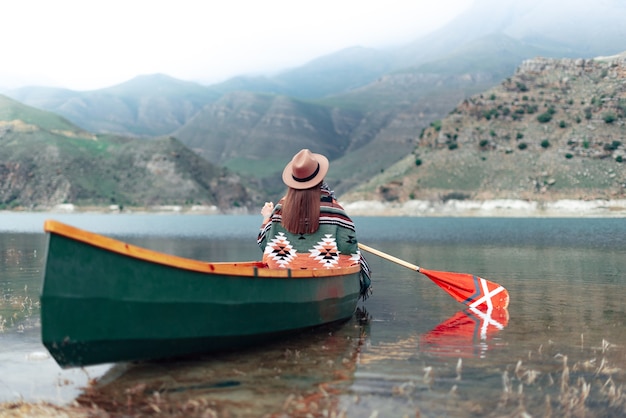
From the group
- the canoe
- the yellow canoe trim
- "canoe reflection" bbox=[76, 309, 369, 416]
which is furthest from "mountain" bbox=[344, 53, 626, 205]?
the canoe

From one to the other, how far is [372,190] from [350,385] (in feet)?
405

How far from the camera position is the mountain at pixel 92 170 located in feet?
510

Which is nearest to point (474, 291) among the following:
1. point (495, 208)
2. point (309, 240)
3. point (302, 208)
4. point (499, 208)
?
point (309, 240)

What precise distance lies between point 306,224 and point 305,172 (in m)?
0.93

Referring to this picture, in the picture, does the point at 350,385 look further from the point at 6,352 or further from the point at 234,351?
the point at 6,352

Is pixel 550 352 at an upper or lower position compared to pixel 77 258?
lower

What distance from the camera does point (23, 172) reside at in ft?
512

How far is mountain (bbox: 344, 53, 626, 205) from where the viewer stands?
10831 cm

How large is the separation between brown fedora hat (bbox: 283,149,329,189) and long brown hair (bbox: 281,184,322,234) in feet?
0.38

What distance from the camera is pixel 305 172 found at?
1145 cm

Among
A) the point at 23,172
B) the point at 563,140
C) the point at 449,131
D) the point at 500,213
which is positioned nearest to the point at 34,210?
the point at 23,172

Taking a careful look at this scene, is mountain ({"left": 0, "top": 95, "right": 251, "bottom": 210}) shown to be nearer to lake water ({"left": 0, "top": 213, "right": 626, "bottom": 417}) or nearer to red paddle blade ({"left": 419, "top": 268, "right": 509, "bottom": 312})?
red paddle blade ({"left": 419, "top": 268, "right": 509, "bottom": 312})

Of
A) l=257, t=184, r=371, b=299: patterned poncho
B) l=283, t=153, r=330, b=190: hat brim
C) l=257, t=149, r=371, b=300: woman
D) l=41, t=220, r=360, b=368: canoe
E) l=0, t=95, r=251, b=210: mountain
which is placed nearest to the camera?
l=41, t=220, r=360, b=368: canoe

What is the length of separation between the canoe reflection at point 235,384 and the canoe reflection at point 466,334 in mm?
1495
